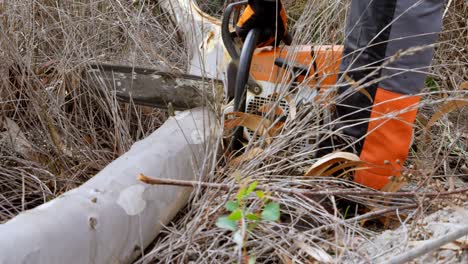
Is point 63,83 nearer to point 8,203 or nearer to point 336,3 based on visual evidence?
point 8,203

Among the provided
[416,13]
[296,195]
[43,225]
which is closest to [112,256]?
[43,225]

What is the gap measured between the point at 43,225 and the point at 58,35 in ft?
4.96

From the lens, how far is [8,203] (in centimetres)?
175

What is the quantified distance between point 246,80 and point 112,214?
A: 27.4 inches

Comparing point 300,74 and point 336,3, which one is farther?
point 336,3

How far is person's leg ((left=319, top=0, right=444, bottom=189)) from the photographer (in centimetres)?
150

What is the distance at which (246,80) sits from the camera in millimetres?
1793

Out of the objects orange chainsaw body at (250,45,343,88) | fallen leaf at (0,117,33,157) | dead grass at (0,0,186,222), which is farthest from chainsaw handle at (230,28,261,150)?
fallen leaf at (0,117,33,157)

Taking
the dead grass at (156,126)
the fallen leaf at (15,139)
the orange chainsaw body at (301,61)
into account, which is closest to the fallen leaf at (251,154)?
the dead grass at (156,126)

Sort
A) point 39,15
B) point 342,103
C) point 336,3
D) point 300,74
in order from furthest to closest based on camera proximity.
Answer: point 39,15
point 336,3
point 300,74
point 342,103

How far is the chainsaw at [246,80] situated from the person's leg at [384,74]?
0.34 ft

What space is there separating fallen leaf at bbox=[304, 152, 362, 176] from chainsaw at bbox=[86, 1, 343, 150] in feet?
0.46

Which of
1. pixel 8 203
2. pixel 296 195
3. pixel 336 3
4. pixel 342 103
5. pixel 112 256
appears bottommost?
pixel 8 203

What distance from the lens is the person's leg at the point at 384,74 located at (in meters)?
1.50
